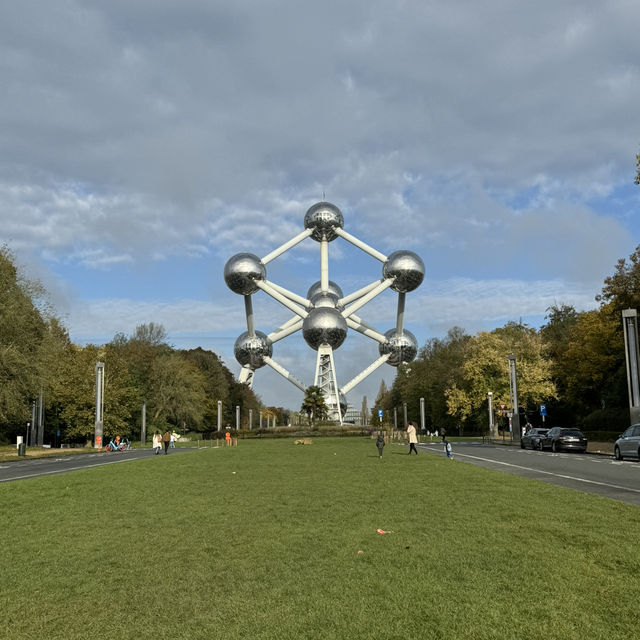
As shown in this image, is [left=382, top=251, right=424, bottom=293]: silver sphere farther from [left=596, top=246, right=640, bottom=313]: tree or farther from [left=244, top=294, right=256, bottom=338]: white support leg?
[left=596, top=246, right=640, bottom=313]: tree

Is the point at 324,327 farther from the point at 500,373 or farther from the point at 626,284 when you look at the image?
the point at 626,284

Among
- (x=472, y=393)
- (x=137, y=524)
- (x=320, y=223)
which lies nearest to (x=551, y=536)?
(x=137, y=524)

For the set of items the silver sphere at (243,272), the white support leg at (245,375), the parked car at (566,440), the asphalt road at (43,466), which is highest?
the silver sphere at (243,272)

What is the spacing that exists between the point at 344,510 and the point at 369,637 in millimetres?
6115

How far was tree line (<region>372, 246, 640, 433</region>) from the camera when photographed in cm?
5066

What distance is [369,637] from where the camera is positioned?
4469 mm

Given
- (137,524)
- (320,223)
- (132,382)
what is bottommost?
(137,524)

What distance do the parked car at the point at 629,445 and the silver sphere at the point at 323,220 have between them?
61.6 meters

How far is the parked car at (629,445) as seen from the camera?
2670 centimetres

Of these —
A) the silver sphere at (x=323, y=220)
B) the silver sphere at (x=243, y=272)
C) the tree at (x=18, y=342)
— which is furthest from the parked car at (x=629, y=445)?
the silver sphere at (x=323, y=220)

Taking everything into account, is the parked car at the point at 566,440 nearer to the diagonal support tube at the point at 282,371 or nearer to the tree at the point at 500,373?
the tree at the point at 500,373

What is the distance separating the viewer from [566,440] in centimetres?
3509

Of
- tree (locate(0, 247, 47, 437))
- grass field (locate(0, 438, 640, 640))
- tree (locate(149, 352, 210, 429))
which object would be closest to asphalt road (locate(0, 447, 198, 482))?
tree (locate(0, 247, 47, 437))

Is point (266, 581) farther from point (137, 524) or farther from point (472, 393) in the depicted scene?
point (472, 393)
